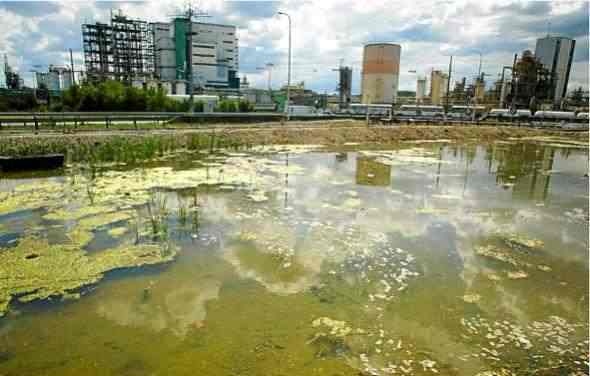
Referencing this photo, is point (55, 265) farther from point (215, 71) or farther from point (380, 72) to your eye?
point (215, 71)

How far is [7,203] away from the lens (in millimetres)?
8953

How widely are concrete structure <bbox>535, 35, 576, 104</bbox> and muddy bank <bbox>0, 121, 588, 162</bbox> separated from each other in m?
30.3

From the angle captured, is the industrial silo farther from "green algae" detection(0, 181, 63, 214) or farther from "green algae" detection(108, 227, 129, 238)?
"green algae" detection(108, 227, 129, 238)

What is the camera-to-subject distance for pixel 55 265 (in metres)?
5.80

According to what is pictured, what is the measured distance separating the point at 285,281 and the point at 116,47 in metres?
61.4

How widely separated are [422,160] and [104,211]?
15.0m

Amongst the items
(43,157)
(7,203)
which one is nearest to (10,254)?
(7,203)

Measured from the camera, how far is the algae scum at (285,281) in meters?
3.94

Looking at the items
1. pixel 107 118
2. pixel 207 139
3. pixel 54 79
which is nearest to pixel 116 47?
pixel 54 79

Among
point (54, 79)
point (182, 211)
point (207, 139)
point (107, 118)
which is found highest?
point (54, 79)

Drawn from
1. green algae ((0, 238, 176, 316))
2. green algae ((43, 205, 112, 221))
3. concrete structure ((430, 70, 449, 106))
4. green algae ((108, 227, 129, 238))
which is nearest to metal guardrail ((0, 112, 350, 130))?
green algae ((43, 205, 112, 221))

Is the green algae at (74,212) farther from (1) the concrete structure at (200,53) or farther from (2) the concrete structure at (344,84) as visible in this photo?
(2) the concrete structure at (344,84)

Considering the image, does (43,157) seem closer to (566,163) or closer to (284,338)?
(284,338)

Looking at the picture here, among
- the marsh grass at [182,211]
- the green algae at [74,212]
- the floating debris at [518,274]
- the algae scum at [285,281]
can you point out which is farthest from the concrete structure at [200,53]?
the floating debris at [518,274]
